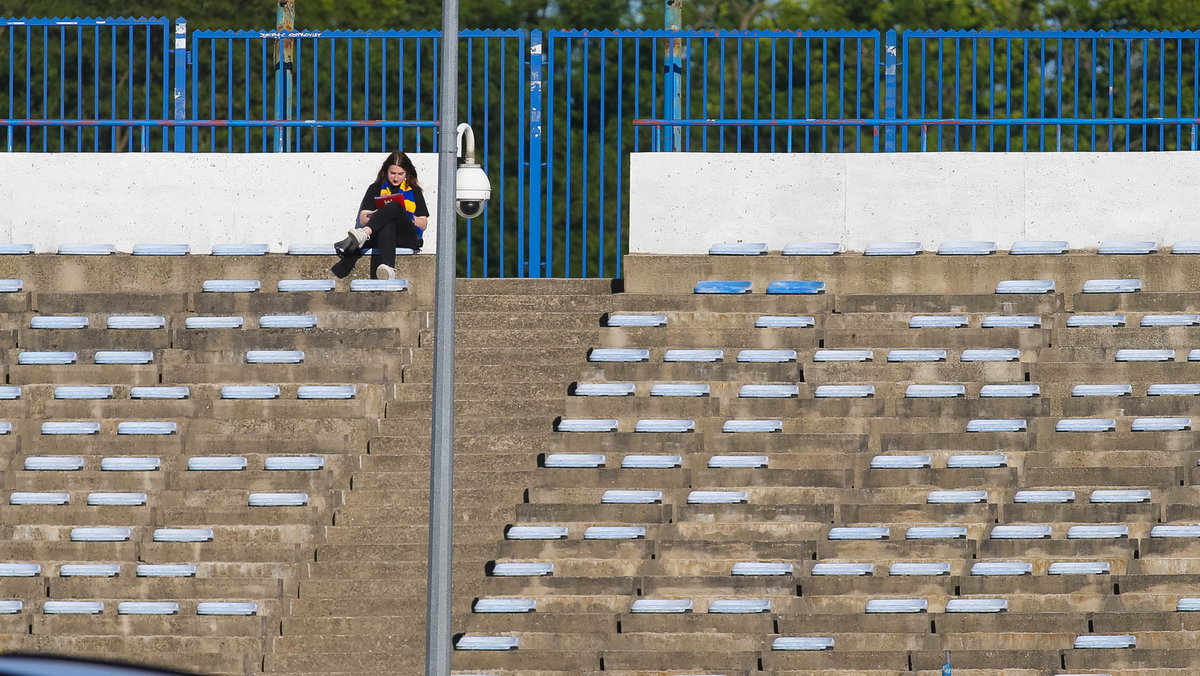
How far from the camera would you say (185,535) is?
13.4m

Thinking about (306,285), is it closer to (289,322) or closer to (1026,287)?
(289,322)

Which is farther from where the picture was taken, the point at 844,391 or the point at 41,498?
the point at 844,391

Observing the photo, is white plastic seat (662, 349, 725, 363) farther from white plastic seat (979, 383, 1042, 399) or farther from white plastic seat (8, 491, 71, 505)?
white plastic seat (8, 491, 71, 505)

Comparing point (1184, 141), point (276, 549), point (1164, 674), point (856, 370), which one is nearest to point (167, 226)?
point (276, 549)

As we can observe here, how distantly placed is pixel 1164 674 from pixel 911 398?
283cm

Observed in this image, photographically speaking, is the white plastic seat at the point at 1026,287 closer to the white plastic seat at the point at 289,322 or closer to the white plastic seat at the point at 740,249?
the white plastic seat at the point at 740,249

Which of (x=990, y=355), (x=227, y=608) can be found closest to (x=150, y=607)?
(x=227, y=608)

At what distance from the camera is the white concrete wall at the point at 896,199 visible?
16.4m

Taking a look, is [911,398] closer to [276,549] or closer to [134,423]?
[276,549]

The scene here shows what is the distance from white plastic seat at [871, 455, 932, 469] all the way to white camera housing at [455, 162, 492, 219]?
3921mm

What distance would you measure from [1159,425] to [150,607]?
6.83 m

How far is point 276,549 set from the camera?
13.3 meters

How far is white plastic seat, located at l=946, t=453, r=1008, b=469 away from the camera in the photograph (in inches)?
544

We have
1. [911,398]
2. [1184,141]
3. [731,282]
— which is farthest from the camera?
[1184,141]
